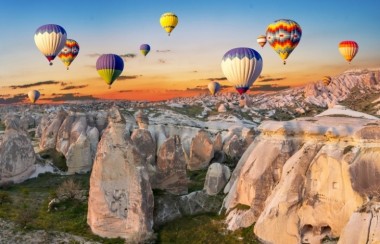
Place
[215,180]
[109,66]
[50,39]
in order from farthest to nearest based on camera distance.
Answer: [50,39]
[109,66]
[215,180]

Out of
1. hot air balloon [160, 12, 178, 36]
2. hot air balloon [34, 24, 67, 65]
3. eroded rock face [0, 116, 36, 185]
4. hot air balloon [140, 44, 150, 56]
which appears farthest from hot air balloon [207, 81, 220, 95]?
eroded rock face [0, 116, 36, 185]

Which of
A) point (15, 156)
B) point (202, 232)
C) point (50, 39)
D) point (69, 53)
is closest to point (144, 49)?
point (69, 53)

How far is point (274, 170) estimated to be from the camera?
24.9 metres

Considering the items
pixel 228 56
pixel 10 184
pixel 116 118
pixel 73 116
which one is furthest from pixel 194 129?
pixel 116 118

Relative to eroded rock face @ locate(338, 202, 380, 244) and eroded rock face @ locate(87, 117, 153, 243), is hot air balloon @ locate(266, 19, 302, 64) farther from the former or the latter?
eroded rock face @ locate(338, 202, 380, 244)

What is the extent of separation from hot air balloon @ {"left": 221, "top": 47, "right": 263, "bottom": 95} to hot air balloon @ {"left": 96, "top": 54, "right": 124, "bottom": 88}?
1225 cm

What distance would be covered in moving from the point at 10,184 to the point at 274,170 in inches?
1033

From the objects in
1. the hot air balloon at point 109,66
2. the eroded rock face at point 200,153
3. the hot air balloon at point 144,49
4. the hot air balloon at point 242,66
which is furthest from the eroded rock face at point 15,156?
the hot air balloon at point 144,49

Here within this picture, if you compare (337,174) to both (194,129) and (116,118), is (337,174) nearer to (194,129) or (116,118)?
(116,118)

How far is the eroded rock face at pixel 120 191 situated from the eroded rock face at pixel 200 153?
75.0ft

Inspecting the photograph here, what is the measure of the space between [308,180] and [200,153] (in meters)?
27.6

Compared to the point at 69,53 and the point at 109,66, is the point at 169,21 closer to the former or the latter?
the point at 69,53

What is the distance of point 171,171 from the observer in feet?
109

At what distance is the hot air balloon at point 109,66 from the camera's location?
4578 centimetres
